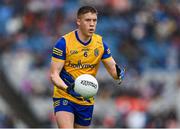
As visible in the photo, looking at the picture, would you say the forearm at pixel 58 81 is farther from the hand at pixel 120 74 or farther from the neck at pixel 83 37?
the hand at pixel 120 74

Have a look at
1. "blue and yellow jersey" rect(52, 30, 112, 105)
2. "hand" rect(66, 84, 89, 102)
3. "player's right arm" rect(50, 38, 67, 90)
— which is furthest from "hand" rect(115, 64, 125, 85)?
"player's right arm" rect(50, 38, 67, 90)

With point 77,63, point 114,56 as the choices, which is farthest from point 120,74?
point 114,56

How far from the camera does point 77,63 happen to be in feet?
32.8

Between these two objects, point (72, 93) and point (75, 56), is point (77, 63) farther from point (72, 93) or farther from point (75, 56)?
point (72, 93)

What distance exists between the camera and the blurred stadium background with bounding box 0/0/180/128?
1809cm

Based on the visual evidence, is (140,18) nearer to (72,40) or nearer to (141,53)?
(141,53)

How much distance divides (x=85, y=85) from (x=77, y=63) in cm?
73

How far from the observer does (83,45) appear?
1002cm

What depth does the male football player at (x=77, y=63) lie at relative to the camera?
982cm

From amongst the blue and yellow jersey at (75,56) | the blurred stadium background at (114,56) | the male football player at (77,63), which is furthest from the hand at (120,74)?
the blurred stadium background at (114,56)

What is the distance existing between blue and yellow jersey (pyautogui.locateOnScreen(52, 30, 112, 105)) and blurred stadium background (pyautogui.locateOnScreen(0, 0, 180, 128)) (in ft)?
24.1

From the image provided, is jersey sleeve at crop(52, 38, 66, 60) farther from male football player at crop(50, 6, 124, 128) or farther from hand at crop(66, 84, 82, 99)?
hand at crop(66, 84, 82, 99)

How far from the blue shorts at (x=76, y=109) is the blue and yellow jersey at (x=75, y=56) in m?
0.06

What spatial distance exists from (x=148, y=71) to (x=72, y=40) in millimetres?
9201
